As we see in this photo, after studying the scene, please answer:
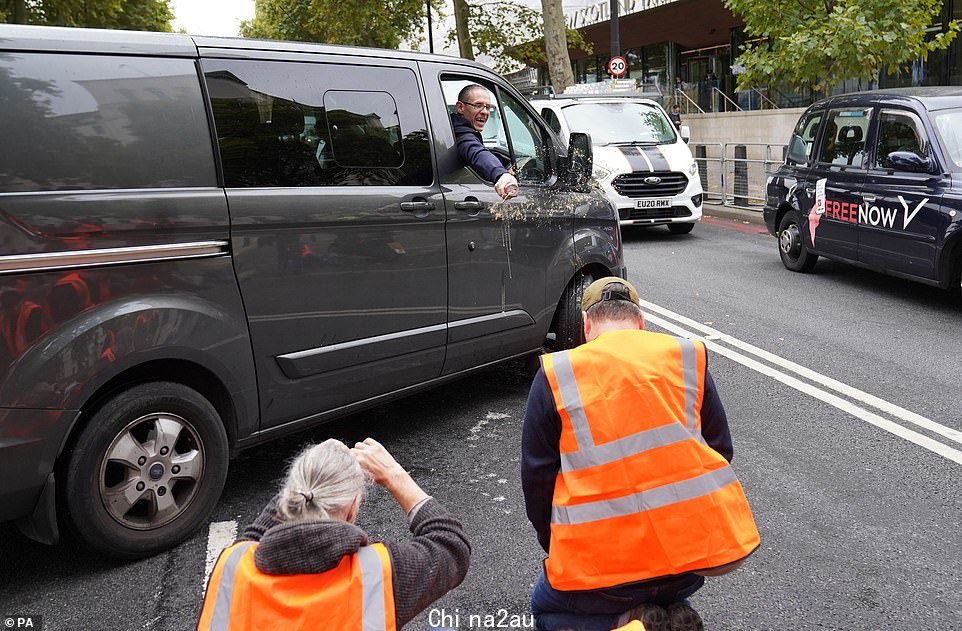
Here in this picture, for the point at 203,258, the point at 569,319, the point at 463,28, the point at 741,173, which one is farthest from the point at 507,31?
the point at 203,258

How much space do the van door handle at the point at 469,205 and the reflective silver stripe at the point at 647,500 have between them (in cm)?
261

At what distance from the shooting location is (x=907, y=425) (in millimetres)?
5191

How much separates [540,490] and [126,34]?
246cm

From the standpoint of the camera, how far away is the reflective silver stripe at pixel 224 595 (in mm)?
1947

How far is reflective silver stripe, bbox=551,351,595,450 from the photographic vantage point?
8.13 feet

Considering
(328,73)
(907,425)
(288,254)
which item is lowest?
(907,425)

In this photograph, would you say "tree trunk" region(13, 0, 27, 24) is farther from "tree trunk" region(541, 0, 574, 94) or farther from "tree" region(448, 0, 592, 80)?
"tree" region(448, 0, 592, 80)

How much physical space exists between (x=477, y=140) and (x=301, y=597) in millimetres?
3435

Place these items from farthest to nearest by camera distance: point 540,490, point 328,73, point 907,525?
point 328,73 < point 907,525 < point 540,490

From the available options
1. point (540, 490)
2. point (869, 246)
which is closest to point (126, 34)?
point (540, 490)

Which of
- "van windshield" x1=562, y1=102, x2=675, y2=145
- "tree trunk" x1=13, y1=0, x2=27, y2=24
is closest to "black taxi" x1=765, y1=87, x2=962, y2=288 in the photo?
"van windshield" x1=562, y1=102, x2=675, y2=145

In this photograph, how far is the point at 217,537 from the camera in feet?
12.7

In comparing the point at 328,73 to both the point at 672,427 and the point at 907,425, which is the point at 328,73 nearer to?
the point at 672,427

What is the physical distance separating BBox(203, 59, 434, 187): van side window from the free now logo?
527cm
